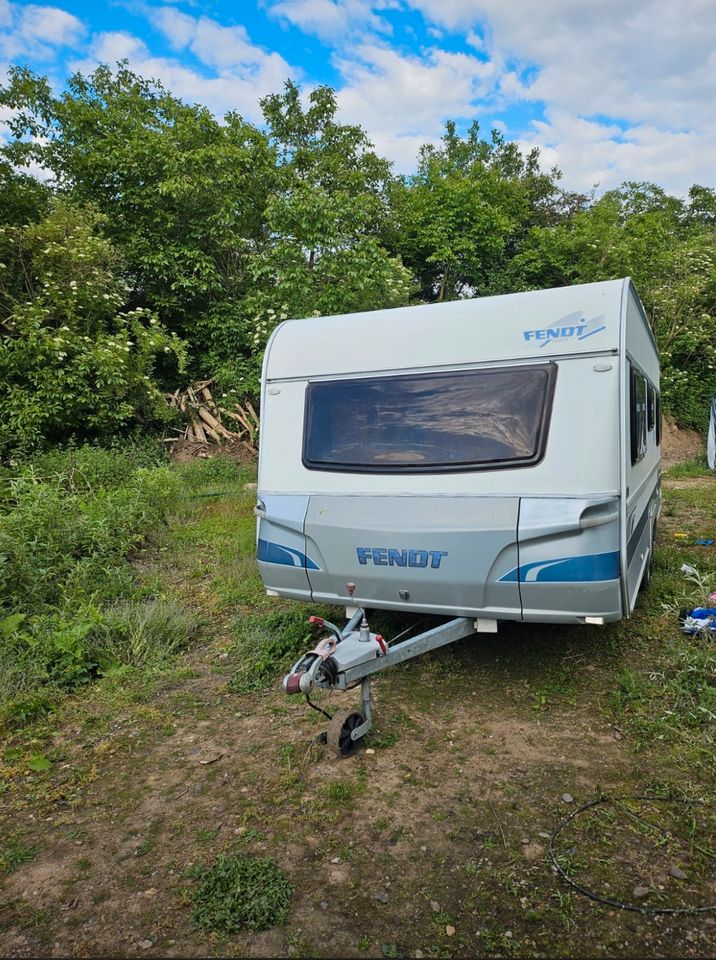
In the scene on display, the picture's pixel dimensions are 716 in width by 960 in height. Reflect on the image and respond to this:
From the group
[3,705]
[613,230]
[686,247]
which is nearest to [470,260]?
[613,230]

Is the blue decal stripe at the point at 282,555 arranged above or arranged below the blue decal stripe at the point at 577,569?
below

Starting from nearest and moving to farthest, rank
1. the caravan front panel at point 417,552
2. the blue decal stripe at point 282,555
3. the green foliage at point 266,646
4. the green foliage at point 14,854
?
the green foliage at point 14,854 → the caravan front panel at point 417,552 → the blue decal stripe at point 282,555 → the green foliage at point 266,646

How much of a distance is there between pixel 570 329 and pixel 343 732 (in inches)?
112

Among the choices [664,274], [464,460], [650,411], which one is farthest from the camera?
[664,274]

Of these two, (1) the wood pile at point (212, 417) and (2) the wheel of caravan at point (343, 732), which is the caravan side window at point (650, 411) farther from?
(1) the wood pile at point (212, 417)

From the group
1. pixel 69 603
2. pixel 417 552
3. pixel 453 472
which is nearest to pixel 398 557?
pixel 417 552

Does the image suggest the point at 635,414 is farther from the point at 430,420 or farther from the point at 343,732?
the point at 343,732

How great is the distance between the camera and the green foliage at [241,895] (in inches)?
99.4

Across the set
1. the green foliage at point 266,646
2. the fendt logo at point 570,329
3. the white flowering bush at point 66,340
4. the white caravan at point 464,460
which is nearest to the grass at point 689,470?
the white flowering bush at point 66,340

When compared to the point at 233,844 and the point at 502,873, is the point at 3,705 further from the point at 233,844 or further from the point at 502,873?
the point at 502,873

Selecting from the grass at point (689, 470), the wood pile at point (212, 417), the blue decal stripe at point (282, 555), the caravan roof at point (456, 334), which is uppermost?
the caravan roof at point (456, 334)

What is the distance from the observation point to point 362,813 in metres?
3.22

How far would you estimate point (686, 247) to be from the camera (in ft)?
64.3

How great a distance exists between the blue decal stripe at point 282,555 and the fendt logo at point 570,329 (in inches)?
84.5
